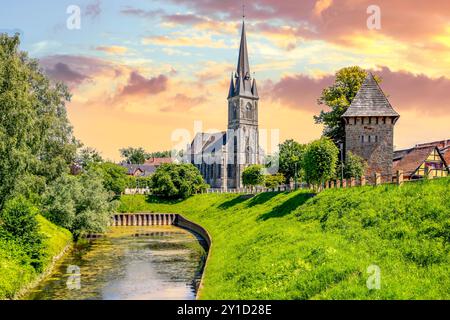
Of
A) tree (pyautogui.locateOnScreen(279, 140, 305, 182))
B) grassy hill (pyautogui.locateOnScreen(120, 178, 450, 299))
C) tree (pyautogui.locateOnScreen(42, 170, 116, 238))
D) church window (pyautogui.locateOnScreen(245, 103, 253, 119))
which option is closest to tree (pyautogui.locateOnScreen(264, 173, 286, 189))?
tree (pyautogui.locateOnScreen(279, 140, 305, 182))

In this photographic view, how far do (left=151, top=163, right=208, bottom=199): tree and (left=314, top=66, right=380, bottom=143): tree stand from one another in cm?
3839

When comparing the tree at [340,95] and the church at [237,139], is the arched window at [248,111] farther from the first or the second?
the tree at [340,95]

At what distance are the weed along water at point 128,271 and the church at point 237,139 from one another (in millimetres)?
73947

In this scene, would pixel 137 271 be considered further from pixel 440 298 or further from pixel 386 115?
pixel 386 115

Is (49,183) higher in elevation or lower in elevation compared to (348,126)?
lower

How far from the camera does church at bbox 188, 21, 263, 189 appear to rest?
140 m

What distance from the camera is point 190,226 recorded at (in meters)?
77.1

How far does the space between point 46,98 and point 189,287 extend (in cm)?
3566

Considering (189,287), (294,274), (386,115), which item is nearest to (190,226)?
(386,115)

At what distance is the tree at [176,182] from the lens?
99688mm

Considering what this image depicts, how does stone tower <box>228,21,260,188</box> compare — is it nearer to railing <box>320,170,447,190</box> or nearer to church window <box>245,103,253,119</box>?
church window <box>245,103,253,119</box>
